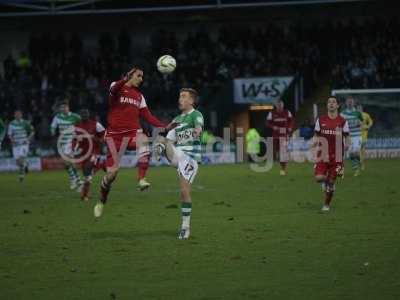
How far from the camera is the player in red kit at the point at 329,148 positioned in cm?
1705

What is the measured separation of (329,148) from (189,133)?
469cm

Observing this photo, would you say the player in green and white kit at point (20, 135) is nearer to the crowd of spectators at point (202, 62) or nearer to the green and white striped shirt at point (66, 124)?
the green and white striped shirt at point (66, 124)

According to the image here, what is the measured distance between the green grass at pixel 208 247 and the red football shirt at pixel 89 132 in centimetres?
133


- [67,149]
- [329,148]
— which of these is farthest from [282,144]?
[329,148]

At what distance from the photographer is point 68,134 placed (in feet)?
87.0

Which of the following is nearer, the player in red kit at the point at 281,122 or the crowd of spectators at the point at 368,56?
the player in red kit at the point at 281,122

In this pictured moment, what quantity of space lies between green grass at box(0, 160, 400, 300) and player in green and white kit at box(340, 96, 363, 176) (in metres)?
5.44

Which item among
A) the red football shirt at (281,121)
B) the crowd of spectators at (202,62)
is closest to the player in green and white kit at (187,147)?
the red football shirt at (281,121)

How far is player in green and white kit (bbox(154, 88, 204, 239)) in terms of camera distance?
13281mm

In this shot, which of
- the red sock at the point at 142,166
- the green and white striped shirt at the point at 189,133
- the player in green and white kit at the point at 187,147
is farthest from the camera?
the red sock at the point at 142,166

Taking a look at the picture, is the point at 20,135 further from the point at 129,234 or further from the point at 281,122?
the point at 129,234

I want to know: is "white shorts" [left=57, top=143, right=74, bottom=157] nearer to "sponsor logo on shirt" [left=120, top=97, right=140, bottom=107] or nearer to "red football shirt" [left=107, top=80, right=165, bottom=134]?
"red football shirt" [left=107, top=80, right=165, bottom=134]

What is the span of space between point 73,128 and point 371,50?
1926 centimetres

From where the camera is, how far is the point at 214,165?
3659 centimetres
